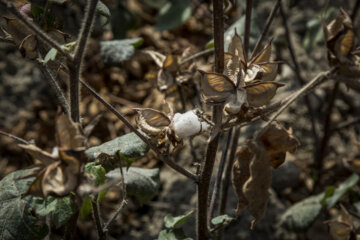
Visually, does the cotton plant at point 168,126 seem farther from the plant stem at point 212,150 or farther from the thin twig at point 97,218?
the thin twig at point 97,218

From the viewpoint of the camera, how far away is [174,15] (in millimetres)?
1514

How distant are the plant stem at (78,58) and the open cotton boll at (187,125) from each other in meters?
0.17

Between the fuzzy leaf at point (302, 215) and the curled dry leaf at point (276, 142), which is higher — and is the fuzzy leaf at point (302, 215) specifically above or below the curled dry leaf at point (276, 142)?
below

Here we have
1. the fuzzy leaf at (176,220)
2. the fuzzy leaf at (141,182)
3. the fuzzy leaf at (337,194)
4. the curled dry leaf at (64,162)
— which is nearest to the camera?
the curled dry leaf at (64,162)

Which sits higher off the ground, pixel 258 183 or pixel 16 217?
pixel 258 183

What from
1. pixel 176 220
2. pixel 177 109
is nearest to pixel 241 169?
pixel 176 220

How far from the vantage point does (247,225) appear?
1336 millimetres

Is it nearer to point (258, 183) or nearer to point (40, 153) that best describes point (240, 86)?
point (258, 183)

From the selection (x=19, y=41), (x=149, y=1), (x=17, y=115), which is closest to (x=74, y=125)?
(x=19, y=41)

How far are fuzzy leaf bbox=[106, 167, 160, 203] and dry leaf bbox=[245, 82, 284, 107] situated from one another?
42cm

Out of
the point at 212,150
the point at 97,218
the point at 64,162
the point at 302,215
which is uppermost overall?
the point at 64,162

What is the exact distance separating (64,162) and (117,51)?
0.68 meters

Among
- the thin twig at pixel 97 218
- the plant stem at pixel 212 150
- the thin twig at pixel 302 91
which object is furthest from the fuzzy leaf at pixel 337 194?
the thin twig at pixel 97 218

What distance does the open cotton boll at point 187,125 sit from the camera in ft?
2.36
